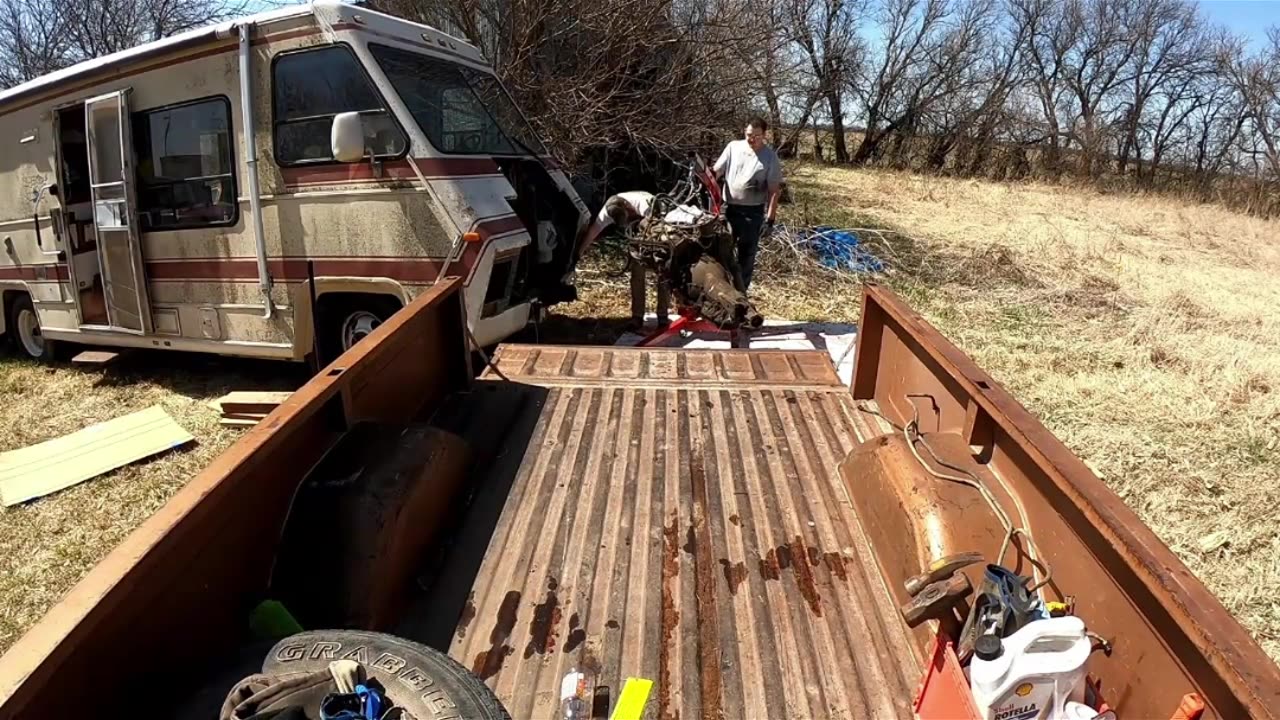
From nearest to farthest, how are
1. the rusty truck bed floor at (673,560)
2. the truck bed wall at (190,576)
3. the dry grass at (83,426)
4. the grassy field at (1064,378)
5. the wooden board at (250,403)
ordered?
the truck bed wall at (190,576) → the rusty truck bed floor at (673,560) → the dry grass at (83,426) → the grassy field at (1064,378) → the wooden board at (250,403)

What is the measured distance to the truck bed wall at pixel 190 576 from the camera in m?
1.27

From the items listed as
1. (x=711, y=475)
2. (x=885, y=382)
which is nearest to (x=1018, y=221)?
→ (x=885, y=382)

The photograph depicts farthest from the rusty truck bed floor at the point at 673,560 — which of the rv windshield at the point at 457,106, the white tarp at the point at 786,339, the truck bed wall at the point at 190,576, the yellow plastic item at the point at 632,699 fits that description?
the white tarp at the point at 786,339

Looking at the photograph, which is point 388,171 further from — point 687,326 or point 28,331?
point 28,331

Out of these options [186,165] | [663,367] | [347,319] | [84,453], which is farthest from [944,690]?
[186,165]

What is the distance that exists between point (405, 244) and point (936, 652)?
3952mm

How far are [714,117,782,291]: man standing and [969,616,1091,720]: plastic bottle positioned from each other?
15.6 ft

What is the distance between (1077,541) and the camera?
76.2 inches

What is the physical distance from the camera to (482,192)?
4828mm

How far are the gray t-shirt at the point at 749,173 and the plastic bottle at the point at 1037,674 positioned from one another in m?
5.11

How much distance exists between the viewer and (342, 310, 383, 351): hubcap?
519cm

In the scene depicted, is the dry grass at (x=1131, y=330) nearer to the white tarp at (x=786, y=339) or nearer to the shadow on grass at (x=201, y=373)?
the white tarp at (x=786, y=339)

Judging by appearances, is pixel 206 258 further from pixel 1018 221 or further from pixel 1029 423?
pixel 1018 221

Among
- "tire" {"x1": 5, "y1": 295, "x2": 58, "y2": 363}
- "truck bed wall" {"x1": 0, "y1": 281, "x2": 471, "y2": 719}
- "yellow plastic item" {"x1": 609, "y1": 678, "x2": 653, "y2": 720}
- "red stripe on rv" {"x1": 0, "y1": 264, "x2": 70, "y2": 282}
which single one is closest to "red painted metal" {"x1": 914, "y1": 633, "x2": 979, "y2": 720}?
"yellow plastic item" {"x1": 609, "y1": 678, "x2": 653, "y2": 720}
